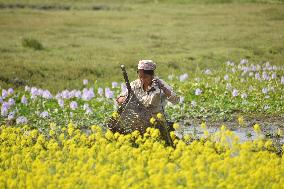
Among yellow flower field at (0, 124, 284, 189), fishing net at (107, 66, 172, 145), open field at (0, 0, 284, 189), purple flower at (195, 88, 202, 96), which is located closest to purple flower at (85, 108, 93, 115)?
open field at (0, 0, 284, 189)

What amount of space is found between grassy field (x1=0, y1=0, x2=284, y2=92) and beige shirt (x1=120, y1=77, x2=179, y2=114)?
7299mm

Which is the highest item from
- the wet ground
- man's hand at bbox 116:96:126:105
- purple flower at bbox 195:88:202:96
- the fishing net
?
man's hand at bbox 116:96:126:105

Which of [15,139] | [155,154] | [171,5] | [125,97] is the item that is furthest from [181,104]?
[171,5]

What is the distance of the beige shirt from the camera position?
1030cm

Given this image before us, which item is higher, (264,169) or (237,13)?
(264,169)

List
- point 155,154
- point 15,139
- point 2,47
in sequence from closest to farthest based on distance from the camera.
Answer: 1. point 155,154
2. point 15,139
3. point 2,47

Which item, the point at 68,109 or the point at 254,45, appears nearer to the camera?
the point at 68,109

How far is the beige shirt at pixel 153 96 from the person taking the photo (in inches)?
406

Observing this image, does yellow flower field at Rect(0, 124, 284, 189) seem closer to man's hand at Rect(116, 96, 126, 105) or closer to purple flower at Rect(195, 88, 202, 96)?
man's hand at Rect(116, 96, 126, 105)

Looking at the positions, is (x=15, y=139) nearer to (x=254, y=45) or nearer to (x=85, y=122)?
(x=85, y=122)

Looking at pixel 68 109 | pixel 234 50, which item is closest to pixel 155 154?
pixel 68 109

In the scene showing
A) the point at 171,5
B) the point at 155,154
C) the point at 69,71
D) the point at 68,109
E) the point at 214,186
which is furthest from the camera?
the point at 171,5

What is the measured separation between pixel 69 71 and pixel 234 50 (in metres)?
7.37

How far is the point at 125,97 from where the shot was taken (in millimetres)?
10406
